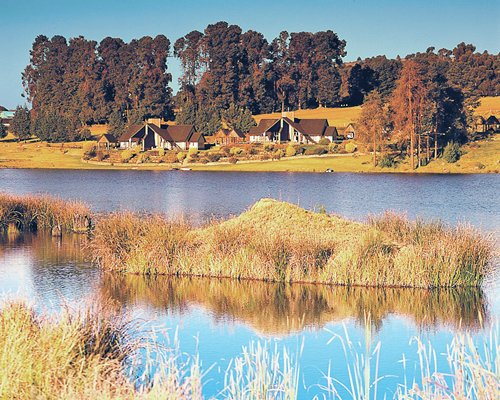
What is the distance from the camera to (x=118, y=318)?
12.3 metres

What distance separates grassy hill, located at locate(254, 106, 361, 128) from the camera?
116m

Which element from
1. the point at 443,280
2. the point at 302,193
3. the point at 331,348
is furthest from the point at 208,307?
the point at 302,193

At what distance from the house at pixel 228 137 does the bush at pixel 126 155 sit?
12.4 m

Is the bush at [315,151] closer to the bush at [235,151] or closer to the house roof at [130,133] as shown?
the bush at [235,151]

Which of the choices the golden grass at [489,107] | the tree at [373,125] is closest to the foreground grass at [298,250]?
the tree at [373,125]

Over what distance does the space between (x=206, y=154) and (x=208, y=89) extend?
2848cm

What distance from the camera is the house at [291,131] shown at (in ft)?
343

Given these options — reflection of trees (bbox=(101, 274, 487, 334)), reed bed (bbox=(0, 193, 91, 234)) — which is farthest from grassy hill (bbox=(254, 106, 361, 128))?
reflection of trees (bbox=(101, 274, 487, 334))

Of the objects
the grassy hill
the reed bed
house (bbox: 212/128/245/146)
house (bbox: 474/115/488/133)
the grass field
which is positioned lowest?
the grass field

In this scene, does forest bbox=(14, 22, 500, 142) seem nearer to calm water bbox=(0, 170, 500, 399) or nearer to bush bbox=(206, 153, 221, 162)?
bush bbox=(206, 153, 221, 162)

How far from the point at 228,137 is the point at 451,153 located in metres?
35.0

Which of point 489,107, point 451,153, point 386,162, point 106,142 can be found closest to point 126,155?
point 106,142

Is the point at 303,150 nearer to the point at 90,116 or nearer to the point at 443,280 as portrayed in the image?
the point at 90,116

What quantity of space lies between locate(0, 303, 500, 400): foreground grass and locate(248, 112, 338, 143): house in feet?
305
